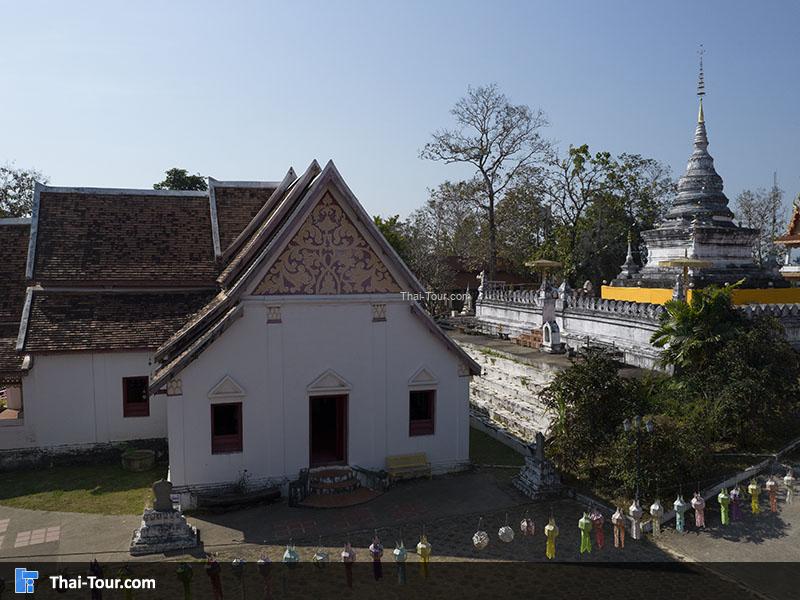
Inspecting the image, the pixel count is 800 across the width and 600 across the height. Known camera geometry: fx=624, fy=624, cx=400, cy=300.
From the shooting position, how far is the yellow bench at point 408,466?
15109mm

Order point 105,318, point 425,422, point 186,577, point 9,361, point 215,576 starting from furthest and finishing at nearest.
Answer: point 105,318
point 9,361
point 425,422
point 215,576
point 186,577

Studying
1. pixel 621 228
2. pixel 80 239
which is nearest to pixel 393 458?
pixel 80 239

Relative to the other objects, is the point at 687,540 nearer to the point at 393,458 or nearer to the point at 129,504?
the point at 393,458

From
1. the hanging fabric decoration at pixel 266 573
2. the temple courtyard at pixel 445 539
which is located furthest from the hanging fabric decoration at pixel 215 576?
the temple courtyard at pixel 445 539

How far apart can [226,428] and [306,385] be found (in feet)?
7.09

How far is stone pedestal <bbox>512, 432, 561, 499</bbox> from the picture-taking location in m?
14.1

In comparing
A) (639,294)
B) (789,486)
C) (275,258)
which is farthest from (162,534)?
(639,294)

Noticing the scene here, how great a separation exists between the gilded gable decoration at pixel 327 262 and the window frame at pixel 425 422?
8.98 ft

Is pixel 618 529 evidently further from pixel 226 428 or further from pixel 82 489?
pixel 82 489

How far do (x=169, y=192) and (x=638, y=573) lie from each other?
17.9 meters

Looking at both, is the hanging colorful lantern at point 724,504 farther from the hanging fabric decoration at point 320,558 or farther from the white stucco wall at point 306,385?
the hanging fabric decoration at point 320,558

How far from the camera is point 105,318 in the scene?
1783 centimetres

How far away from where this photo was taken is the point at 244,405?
1421 cm

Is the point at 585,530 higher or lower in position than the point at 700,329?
lower
